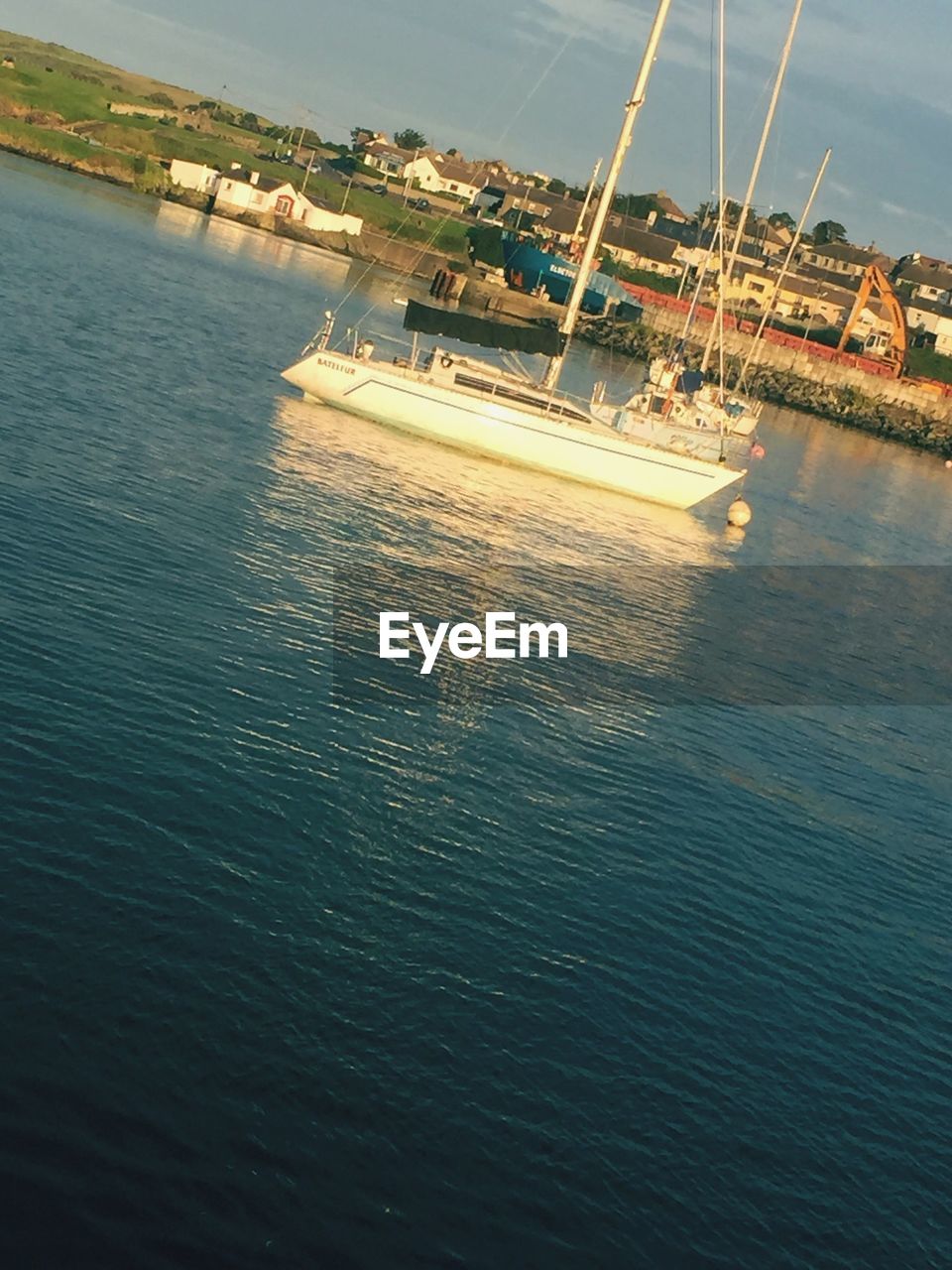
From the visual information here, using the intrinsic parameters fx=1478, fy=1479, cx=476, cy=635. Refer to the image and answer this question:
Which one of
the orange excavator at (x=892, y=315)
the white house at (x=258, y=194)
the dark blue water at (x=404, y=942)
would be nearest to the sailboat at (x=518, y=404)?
the dark blue water at (x=404, y=942)

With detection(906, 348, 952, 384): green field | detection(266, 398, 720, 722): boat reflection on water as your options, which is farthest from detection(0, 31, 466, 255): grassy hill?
detection(266, 398, 720, 722): boat reflection on water

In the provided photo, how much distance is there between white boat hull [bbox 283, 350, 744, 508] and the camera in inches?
2077

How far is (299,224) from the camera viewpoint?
16875 centimetres

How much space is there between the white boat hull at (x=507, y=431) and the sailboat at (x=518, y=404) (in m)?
0.04

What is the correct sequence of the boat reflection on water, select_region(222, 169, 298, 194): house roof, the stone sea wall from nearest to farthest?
the boat reflection on water < the stone sea wall < select_region(222, 169, 298, 194): house roof

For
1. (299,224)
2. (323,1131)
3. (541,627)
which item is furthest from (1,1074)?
(299,224)

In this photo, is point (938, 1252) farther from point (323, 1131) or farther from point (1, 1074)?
point (1, 1074)

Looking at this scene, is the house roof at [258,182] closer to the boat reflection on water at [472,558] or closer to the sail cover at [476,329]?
the boat reflection on water at [472,558]

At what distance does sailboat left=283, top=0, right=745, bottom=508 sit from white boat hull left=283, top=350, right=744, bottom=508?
0.04 metres

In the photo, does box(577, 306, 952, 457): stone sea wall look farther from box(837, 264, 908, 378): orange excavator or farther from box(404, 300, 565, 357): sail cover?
box(404, 300, 565, 357): sail cover

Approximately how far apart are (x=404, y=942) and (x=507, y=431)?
36134 millimetres

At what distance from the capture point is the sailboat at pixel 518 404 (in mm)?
52719

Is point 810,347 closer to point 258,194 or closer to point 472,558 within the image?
point 258,194

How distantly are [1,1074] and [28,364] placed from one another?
35.3 m
